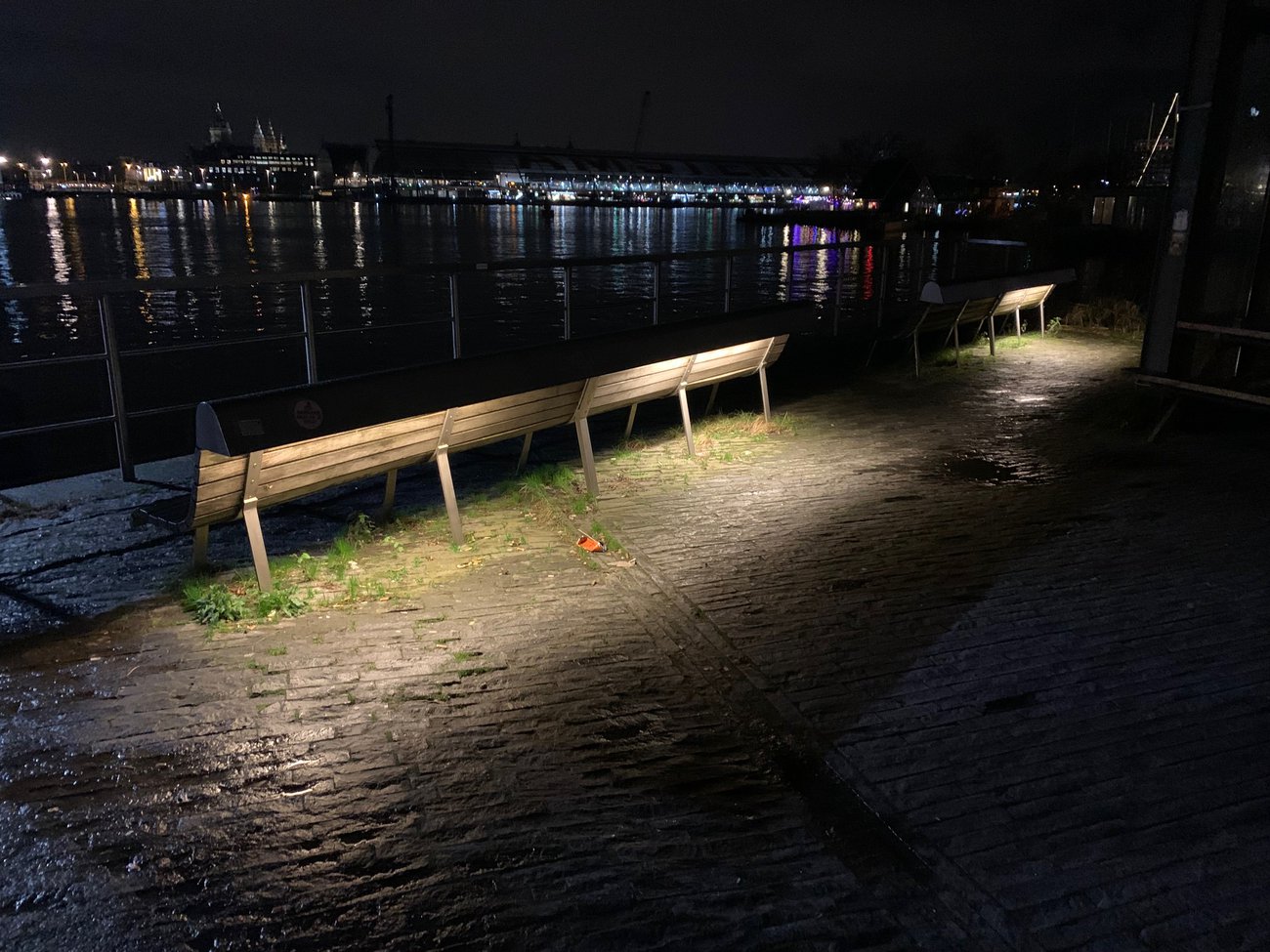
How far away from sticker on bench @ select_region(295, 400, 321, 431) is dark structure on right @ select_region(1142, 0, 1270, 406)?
707 cm

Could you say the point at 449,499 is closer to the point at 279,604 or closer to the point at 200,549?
the point at 279,604

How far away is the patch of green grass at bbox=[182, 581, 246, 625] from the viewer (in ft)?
15.4

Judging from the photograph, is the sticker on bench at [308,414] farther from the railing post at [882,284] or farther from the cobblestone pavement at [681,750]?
the railing post at [882,284]

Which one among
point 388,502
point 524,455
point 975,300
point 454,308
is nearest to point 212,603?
point 388,502

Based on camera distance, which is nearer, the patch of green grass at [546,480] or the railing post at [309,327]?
the patch of green grass at [546,480]

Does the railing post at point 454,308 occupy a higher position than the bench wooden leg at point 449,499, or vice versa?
the railing post at point 454,308

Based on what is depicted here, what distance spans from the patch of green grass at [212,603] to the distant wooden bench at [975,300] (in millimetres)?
8359

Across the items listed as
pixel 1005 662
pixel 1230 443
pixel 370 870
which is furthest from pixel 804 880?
pixel 1230 443

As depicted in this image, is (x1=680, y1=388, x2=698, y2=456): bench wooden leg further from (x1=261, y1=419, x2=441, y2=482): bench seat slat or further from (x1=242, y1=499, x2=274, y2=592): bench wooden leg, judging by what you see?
(x1=242, y1=499, x2=274, y2=592): bench wooden leg

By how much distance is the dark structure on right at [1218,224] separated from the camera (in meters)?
7.77

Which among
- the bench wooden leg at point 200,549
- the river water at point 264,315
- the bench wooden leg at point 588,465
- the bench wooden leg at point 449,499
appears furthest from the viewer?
the river water at point 264,315

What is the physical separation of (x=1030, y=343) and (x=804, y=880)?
12.4 metres

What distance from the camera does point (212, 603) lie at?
4.77 m

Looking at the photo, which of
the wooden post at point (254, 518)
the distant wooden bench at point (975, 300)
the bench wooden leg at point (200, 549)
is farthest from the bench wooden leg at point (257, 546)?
the distant wooden bench at point (975, 300)
